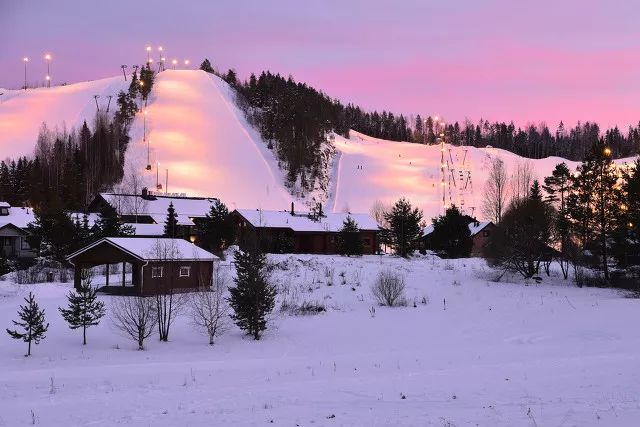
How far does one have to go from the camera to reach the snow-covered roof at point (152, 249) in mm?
36625

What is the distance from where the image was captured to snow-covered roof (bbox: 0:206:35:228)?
63.0 m

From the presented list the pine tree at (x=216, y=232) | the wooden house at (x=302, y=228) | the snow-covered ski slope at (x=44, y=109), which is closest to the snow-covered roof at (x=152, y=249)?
the pine tree at (x=216, y=232)

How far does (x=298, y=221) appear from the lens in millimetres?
70938

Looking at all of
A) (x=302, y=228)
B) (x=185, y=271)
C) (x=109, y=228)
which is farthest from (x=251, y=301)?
(x=302, y=228)

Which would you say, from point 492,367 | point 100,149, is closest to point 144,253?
point 492,367

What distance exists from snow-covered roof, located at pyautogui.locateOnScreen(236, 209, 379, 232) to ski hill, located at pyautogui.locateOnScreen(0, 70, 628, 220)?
25.9 m

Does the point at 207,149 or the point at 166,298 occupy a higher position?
the point at 207,149

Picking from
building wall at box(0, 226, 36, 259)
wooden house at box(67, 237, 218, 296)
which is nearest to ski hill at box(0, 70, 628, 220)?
building wall at box(0, 226, 36, 259)

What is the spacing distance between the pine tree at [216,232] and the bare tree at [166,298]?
1500 cm

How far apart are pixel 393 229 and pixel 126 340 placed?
3854cm

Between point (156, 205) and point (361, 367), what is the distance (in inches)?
2374

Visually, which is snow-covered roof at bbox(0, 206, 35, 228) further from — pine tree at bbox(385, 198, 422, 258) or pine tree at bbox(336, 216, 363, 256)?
pine tree at bbox(385, 198, 422, 258)

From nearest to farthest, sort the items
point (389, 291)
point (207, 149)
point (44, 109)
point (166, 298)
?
point (166, 298) < point (389, 291) < point (207, 149) < point (44, 109)

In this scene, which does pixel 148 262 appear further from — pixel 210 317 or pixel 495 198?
pixel 495 198
